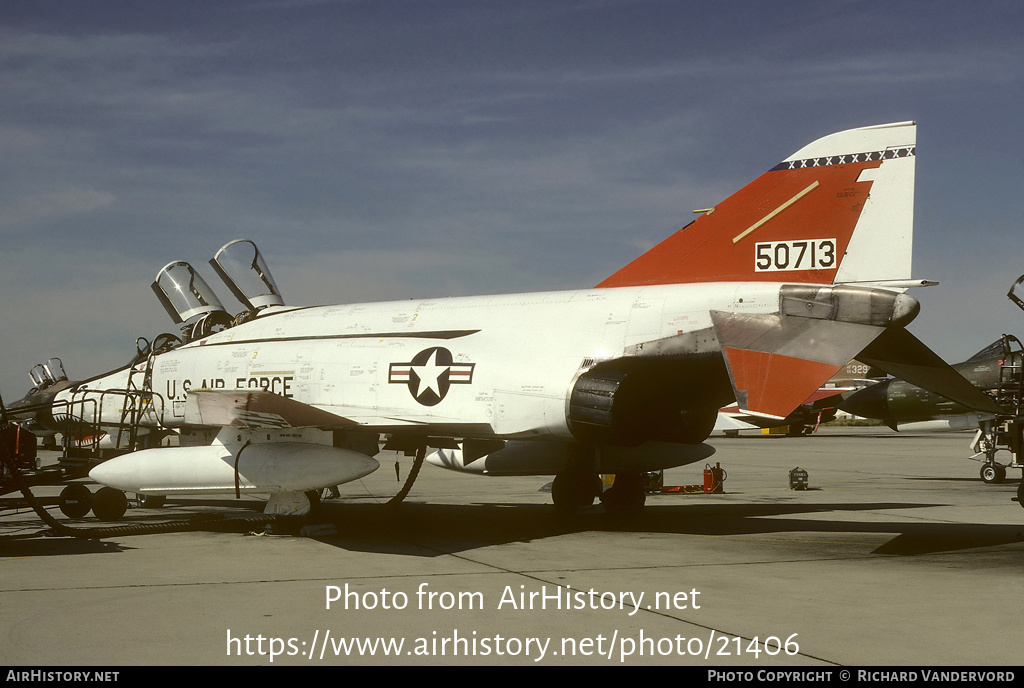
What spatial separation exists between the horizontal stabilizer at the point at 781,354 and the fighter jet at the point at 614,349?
0.03 metres

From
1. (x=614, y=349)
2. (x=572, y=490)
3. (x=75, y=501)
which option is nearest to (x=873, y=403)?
(x=572, y=490)

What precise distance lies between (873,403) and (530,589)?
50.9ft

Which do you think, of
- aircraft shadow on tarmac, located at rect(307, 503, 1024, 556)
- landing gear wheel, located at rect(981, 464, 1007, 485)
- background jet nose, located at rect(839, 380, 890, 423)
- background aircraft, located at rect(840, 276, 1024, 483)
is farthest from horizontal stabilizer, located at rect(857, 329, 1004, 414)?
background jet nose, located at rect(839, 380, 890, 423)

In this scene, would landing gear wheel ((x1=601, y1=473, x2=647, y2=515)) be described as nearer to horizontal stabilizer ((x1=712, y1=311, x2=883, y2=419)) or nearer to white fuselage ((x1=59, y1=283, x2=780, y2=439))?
white fuselage ((x1=59, y1=283, x2=780, y2=439))

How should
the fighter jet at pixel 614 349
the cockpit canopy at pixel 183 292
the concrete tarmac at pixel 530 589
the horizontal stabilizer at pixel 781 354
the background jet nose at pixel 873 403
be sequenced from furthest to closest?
the background jet nose at pixel 873 403
the cockpit canopy at pixel 183 292
the fighter jet at pixel 614 349
the horizontal stabilizer at pixel 781 354
the concrete tarmac at pixel 530 589

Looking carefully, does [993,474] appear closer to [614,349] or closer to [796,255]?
[796,255]

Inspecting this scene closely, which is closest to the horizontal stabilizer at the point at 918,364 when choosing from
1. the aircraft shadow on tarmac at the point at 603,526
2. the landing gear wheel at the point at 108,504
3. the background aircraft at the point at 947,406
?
the aircraft shadow on tarmac at the point at 603,526

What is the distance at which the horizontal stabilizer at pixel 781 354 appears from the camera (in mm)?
7156

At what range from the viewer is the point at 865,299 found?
8.62 metres

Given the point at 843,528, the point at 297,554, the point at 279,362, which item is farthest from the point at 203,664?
the point at 843,528

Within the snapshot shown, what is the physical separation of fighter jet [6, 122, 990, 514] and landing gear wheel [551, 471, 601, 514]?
0.26m

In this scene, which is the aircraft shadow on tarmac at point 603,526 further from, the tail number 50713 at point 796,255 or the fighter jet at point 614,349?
the tail number 50713 at point 796,255

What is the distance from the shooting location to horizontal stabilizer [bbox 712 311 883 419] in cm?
716

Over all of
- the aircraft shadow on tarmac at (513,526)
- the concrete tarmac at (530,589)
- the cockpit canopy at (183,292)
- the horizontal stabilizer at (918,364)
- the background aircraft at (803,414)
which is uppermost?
the cockpit canopy at (183,292)
